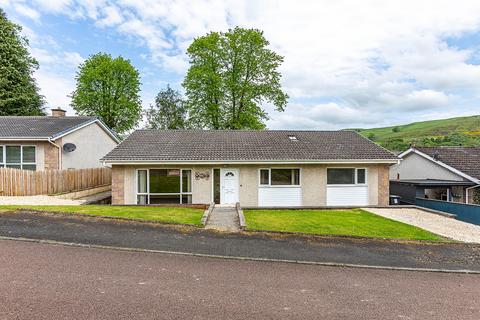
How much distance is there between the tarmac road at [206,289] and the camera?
4605 millimetres

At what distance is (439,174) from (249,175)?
13160 millimetres

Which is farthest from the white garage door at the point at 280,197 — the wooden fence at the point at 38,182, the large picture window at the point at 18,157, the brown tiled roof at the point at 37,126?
the large picture window at the point at 18,157

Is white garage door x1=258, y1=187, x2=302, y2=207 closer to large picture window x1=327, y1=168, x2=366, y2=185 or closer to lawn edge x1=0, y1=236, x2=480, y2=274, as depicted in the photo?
large picture window x1=327, y1=168, x2=366, y2=185

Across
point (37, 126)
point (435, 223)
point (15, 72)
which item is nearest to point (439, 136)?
point (435, 223)

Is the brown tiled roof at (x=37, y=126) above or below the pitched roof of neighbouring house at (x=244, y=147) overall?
above

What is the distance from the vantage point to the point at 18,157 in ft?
62.7

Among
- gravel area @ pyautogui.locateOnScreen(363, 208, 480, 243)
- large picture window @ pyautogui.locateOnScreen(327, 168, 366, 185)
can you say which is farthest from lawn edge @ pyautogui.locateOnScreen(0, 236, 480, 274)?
large picture window @ pyautogui.locateOnScreen(327, 168, 366, 185)

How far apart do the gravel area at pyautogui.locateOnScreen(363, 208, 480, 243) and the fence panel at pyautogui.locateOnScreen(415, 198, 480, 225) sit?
1.21 metres

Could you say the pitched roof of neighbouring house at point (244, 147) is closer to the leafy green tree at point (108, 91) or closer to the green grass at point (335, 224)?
the green grass at point (335, 224)

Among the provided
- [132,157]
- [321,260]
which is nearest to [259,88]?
[132,157]

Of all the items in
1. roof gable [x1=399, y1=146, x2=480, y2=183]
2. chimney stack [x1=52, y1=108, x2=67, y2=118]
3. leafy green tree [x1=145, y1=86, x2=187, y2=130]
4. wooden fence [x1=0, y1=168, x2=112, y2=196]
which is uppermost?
leafy green tree [x1=145, y1=86, x2=187, y2=130]

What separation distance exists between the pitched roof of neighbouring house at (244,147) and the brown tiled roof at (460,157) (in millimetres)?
5418

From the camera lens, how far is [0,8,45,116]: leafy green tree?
30.8 meters

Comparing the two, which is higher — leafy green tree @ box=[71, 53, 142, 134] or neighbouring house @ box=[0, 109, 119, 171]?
leafy green tree @ box=[71, 53, 142, 134]
